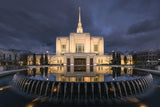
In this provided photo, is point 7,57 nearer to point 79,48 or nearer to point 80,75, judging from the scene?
point 79,48

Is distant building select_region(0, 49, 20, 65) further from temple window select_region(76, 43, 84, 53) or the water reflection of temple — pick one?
the water reflection of temple

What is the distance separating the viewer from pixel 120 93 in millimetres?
8086

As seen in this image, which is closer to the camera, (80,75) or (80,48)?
(80,75)

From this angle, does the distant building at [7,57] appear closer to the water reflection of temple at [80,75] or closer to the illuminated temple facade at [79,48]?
the illuminated temple facade at [79,48]

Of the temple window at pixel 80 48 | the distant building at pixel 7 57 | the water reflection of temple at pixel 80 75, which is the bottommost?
the water reflection of temple at pixel 80 75

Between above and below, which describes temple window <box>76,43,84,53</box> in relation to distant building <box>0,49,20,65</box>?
above

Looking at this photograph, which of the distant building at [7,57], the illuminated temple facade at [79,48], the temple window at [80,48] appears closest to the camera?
the illuminated temple facade at [79,48]

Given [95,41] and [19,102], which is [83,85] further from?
[95,41]

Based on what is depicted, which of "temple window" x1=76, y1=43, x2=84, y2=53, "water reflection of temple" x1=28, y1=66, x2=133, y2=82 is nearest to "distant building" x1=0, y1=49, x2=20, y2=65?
"temple window" x1=76, y1=43, x2=84, y2=53

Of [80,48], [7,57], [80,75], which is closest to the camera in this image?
[80,75]

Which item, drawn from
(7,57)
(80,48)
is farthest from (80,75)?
(7,57)

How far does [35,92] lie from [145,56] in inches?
3240

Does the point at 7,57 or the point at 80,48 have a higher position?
the point at 80,48

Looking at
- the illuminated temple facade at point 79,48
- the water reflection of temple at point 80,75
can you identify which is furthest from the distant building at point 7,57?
the water reflection of temple at point 80,75
